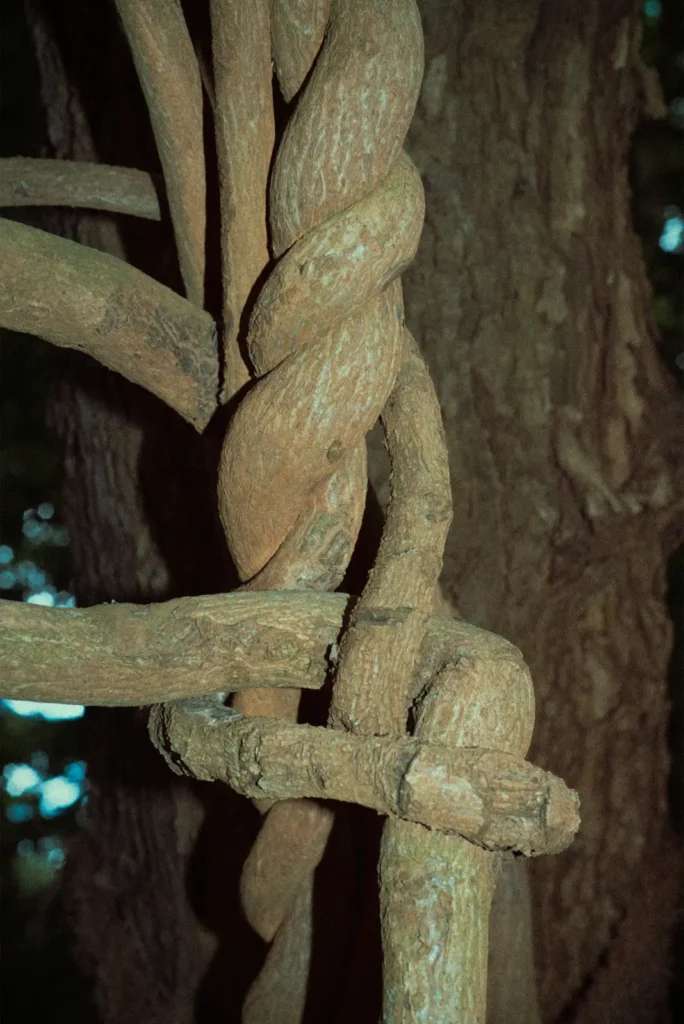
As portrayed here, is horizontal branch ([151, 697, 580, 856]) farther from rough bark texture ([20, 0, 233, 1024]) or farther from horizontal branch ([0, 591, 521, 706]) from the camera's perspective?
rough bark texture ([20, 0, 233, 1024])

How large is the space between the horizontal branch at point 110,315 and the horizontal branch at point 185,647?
0.19 meters

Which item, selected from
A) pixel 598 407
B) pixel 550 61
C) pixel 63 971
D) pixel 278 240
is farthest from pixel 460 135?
pixel 63 971

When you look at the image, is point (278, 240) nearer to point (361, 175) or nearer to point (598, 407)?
point (361, 175)

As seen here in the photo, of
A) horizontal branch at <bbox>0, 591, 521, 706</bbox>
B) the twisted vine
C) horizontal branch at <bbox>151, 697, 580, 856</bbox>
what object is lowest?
horizontal branch at <bbox>151, 697, 580, 856</bbox>

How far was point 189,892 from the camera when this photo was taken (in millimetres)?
999

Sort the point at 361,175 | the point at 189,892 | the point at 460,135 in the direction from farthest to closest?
1. the point at 189,892
2. the point at 460,135
3. the point at 361,175

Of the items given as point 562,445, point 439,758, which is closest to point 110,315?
point 439,758

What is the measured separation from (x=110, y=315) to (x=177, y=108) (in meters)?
0.15

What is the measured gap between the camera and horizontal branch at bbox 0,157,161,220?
0.77m

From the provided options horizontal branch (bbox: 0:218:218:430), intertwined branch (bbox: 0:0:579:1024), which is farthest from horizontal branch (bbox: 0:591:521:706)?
horizontal branch (bbox: 0:218:218:430)

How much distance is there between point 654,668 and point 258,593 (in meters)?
0.54

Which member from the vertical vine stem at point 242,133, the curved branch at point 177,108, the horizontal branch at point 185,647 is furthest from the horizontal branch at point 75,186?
the horizontal branch at point 185,647

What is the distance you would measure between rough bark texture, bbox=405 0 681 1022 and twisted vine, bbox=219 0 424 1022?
1.18 feet

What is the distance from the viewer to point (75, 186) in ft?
2.55
